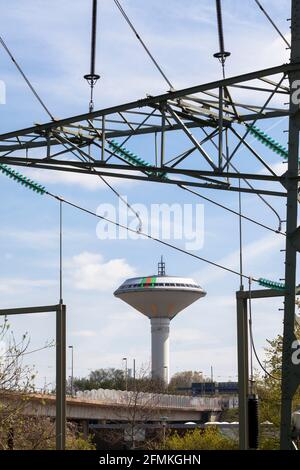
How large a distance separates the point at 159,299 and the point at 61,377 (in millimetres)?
125741

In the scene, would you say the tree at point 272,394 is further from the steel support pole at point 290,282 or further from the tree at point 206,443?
the steel support pole at point 290,282

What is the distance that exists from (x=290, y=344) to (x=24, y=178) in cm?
1210

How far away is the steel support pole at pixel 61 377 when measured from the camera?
1062 inches

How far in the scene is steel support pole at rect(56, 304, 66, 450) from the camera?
2698 centimetres

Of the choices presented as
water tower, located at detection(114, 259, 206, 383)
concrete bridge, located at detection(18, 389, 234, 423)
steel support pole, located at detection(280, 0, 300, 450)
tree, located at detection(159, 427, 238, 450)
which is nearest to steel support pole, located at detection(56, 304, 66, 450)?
steel support pole, located at detection(280, 0, 300, 450)

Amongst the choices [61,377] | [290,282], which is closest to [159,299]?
[61,377]

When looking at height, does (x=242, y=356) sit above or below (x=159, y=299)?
below

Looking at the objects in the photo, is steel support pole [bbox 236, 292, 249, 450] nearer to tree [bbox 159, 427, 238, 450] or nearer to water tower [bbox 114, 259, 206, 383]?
tree [bbox 159, 427, 238, 450]

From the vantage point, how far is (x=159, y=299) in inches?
6014

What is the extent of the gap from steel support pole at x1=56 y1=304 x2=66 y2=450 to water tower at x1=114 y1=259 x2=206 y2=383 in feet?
406

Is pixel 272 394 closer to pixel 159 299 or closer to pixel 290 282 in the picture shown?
pixel 290 282

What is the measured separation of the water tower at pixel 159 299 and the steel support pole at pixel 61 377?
124 meters
